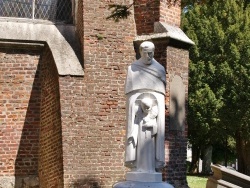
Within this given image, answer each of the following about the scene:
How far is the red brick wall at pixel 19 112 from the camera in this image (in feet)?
32.9

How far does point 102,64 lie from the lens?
9.77m

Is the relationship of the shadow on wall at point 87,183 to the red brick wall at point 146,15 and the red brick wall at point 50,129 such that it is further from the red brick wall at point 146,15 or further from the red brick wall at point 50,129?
the red brick wall at point 146,15

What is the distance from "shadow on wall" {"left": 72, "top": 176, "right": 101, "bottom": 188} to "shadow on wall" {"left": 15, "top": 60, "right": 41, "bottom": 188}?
4.22 feet

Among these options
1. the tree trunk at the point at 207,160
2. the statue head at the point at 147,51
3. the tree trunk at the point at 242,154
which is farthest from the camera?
the tree trunk at the point at 207,160

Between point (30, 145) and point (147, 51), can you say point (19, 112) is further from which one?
point (147, 51)

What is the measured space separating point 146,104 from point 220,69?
641 inches

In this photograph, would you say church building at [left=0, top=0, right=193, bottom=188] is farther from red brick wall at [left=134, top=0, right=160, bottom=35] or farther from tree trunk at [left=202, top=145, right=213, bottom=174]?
tree trunk at [left=202, top=145, right=213, bottom=174]

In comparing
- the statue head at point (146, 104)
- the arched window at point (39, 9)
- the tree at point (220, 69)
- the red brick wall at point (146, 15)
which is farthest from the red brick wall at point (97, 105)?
the tree at point (220, 69)

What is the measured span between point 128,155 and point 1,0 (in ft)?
16.8

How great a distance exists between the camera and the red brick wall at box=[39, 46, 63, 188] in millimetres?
9453

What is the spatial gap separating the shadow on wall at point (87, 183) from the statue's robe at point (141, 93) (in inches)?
85.6

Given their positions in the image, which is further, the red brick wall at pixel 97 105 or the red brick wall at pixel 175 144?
the red brick wall at pixel 175 144

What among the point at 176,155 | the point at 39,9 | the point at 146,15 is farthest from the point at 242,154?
the point at 39,9

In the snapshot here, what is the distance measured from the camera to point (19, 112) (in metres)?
10.1
